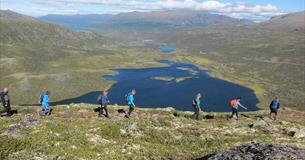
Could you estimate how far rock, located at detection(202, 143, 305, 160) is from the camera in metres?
18.8

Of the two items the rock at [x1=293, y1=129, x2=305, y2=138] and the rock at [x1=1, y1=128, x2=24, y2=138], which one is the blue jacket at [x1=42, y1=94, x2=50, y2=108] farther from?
the rock at [x1=293, y1=129, x2=305, y2=138]

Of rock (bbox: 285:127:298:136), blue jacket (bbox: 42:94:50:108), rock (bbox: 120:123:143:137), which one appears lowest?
rock (bbox: 285:127:298:136)

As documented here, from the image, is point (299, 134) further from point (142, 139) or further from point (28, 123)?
point (28, 123)

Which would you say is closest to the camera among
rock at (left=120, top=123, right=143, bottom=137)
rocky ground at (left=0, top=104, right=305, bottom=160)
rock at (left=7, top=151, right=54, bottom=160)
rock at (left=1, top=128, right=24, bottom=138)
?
rock at (left=7, top=151, right=54, bottom=160)

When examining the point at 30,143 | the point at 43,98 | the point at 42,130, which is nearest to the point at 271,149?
the point at 30,143

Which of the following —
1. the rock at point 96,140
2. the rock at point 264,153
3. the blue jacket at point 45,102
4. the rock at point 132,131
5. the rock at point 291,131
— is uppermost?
the rock at point 264,153

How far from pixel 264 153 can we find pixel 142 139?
15192 millimetres

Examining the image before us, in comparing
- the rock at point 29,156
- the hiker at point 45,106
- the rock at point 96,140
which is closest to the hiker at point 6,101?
the hiker at point 45,106

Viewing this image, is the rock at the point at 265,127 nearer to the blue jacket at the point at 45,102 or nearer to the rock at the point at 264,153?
the rock at the point at 264,153

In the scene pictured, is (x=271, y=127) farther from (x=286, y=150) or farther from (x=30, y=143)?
(x=30, y=143)

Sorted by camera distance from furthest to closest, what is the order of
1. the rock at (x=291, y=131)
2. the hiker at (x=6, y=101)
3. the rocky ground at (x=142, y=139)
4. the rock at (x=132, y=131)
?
1. the hiker at (x=6, y=101)
2. the rock at (x=291, y=131)
3. the rock at (x=132, y=131)
4. the rocky ground at (x=142, y=139)

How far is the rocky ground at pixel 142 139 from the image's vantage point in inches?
962

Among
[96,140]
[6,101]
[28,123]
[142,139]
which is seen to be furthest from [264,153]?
[6,101]

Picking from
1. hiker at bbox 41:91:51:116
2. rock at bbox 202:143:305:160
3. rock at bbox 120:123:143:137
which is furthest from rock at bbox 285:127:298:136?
hiker at bbox 41:91:51:116
